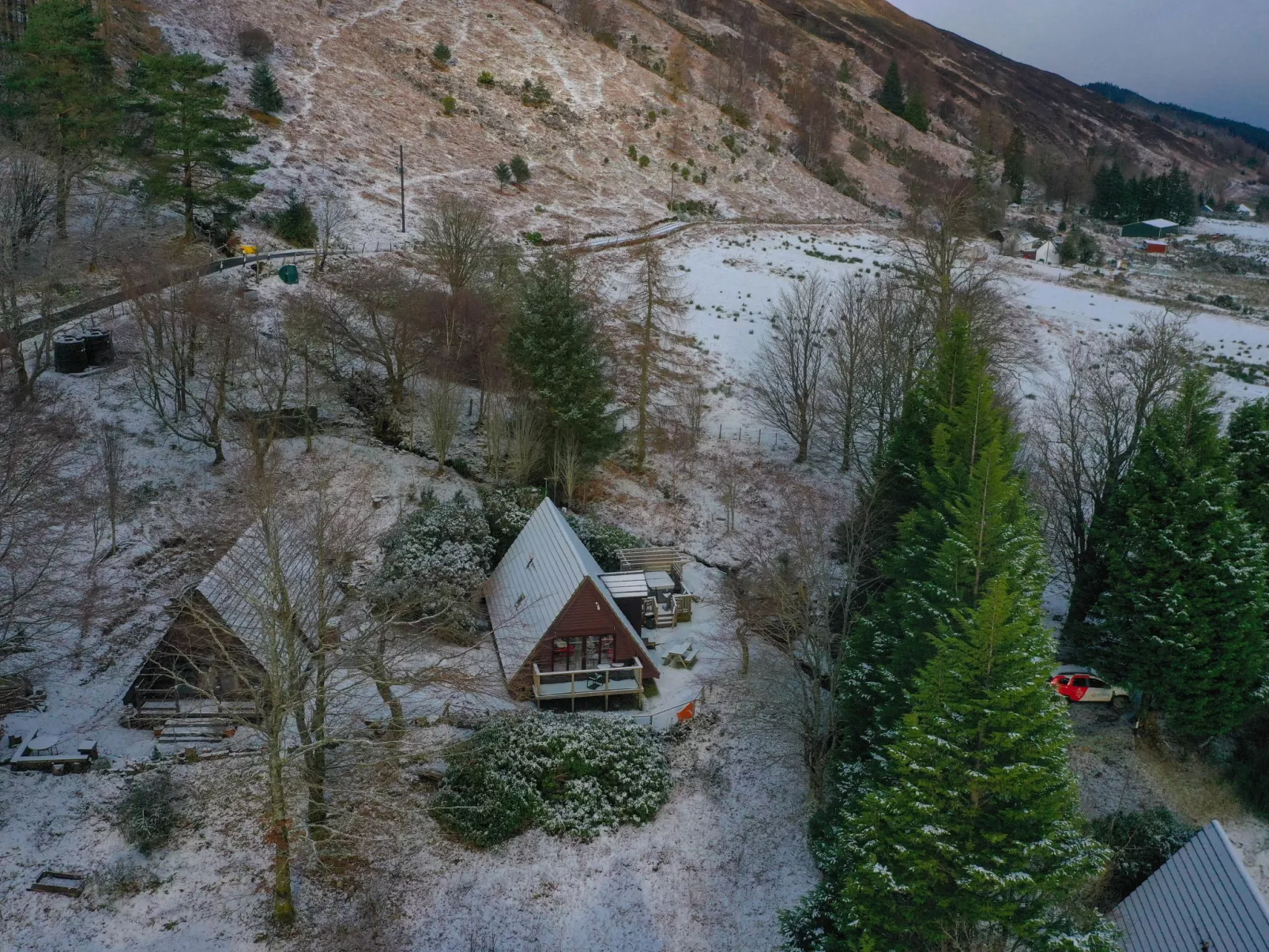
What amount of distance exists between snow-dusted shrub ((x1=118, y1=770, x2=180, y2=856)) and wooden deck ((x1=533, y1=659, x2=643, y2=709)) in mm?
8902

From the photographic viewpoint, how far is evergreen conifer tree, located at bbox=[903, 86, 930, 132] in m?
118

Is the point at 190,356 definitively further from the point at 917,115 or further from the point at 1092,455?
the point at 917,115

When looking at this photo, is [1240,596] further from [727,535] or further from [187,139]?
[187,139]

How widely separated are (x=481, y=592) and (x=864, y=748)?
478 inches

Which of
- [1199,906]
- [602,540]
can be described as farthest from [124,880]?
[1199,906]

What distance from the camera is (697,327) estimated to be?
49.1 m

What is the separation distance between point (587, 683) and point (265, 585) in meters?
10.8

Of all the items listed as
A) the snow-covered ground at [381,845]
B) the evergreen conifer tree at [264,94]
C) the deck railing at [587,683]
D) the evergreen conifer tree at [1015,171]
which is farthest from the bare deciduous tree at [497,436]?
the evergreen conifer tree at [1015,171]

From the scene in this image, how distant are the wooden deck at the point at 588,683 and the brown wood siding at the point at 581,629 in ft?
0.99

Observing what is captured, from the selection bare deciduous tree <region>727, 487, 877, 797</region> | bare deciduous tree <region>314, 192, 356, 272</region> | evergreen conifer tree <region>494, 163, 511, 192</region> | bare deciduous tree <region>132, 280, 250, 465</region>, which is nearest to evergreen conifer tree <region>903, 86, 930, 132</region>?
evergreen conifer tree <region>494, 163, 511, 192</region>

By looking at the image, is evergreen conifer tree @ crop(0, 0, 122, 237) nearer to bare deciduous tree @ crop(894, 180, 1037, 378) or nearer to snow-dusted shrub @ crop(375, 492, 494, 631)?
snow-dusted shrub @ crop(375, 492, 494, 631)

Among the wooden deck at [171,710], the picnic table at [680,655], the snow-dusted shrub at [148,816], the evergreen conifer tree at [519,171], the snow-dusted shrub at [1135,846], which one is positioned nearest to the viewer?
the snow-dusted shrub at [148,816]

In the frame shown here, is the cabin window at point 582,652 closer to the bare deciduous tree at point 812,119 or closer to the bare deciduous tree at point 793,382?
the bare deciduous tree at point 793,382

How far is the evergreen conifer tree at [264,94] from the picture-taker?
60.5m
